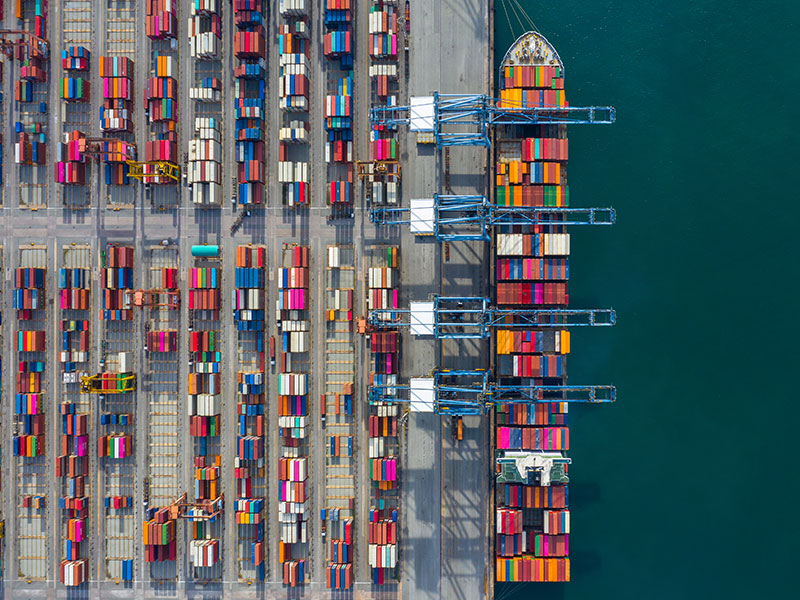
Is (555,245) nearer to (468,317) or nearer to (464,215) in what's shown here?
(464,215)

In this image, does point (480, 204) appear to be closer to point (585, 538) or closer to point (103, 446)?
point (585, 538)

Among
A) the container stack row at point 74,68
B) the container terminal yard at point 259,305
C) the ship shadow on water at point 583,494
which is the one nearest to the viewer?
the container terminal yard at point 259,305

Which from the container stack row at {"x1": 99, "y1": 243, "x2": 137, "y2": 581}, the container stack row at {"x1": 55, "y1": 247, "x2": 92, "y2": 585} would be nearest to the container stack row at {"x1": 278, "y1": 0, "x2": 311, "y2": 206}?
the container stack row at {"x1": 99, "y1": 243, "x2": 137, "y2": 581}

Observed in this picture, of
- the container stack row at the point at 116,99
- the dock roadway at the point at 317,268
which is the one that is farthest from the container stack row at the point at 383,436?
the container stack row at the point at 116,99

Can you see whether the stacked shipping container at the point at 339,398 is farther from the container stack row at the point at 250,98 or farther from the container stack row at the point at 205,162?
the container stack row at the point at 205,162

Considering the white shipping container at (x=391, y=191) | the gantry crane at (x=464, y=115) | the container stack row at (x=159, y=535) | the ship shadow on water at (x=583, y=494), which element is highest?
the gantry crane at (x=464, y=115)

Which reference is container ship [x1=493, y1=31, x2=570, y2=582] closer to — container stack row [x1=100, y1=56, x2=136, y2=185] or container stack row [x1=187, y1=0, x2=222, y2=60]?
container stack row [x1=187, y1=0, x2=222, y2=60]

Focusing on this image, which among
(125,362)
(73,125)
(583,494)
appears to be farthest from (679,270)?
(73,125)

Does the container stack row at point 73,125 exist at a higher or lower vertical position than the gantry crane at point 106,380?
higher
